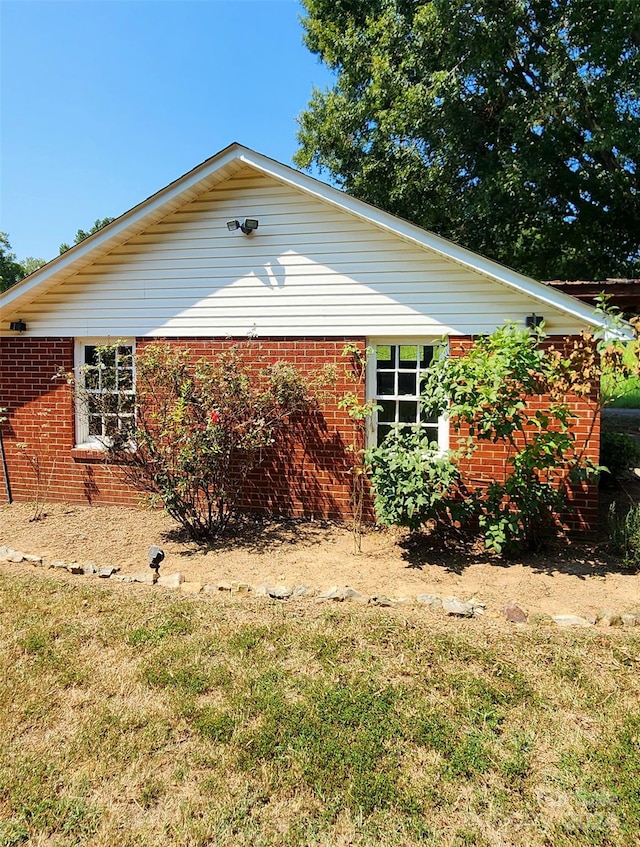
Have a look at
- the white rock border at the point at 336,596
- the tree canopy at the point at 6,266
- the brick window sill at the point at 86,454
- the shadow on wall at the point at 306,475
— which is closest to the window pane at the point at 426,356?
the shadow on wall at the point at 306,475

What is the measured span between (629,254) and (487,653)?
56.9 feet

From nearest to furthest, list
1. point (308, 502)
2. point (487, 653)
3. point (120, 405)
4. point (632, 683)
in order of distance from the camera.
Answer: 1. point (632, 683)
2. point (487, 653)
3. point (120, 405)
4. point (308, 502)

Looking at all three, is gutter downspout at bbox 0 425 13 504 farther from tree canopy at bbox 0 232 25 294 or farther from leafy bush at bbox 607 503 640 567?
tree canopy at bbox 0 232 25 294

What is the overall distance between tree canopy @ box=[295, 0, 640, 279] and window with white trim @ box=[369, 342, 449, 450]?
31.7 ft

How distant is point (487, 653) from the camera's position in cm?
378

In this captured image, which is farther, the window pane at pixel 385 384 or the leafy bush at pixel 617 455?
the leafy bush at pixel 617 455

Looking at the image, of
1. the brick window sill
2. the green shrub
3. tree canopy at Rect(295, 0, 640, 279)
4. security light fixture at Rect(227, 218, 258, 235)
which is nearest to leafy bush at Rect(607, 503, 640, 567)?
the green shrub

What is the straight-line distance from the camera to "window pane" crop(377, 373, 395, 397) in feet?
23.2

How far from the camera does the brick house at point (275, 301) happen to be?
6512 millimetres

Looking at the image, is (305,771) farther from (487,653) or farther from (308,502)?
(308,502)

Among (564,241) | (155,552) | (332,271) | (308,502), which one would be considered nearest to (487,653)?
(155,552)

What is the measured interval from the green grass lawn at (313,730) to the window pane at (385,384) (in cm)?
337

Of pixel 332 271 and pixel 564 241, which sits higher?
pixel 564 241

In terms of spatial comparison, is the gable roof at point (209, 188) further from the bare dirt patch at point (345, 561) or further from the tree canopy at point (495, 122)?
the tree canopy at point (495, 122)
